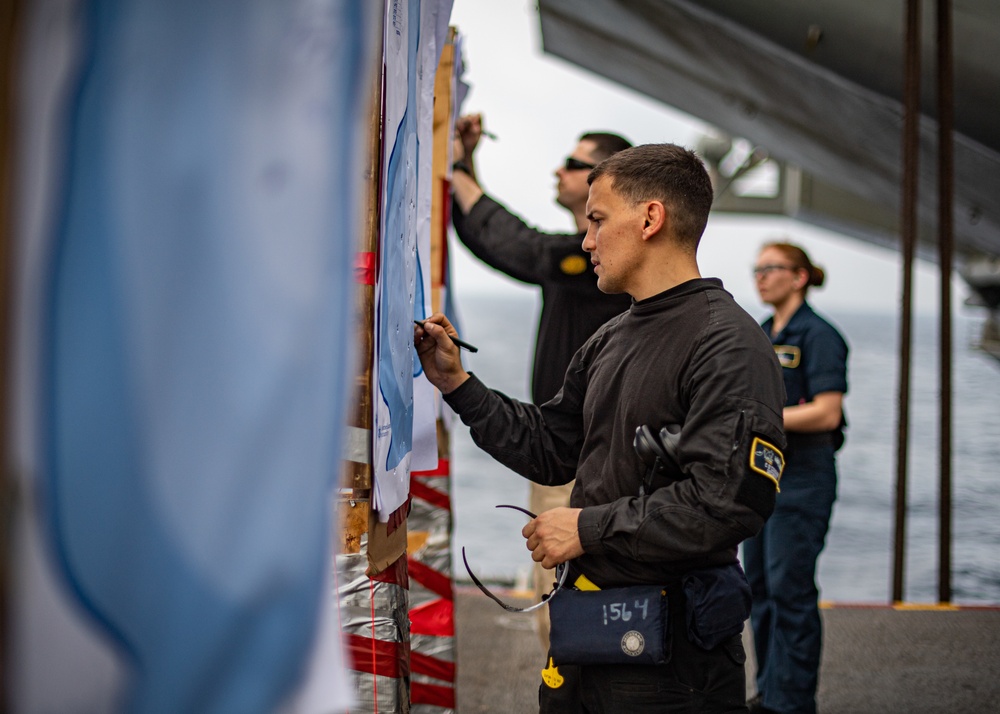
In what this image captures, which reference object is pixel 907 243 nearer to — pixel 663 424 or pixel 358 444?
pixel 663 424

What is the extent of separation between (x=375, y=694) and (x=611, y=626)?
392mm

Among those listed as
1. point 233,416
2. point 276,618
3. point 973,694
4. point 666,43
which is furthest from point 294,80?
point 666,43

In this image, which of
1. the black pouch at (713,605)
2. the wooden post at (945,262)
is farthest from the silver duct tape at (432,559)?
the wooden post at (945,262)

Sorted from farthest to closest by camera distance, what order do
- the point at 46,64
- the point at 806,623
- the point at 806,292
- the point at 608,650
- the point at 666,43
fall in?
the point at 666,43 → the point at 806,292 → the point at 806,623 → the point at 608,650 → the point at 46,64

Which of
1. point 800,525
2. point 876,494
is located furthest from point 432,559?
point 876,494

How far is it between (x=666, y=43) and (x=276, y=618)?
5063mm

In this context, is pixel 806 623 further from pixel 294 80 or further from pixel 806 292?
pixel 294 80

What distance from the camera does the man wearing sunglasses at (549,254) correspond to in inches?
97.6

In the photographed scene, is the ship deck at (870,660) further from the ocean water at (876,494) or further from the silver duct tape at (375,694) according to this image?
the silver duct tape at (375,694)

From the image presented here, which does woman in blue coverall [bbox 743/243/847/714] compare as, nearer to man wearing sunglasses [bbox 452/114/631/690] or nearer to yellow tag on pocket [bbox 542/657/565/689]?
man wearing sunglasses [bbox 452/114/631/690]

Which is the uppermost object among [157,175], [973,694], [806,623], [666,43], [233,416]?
[666,43]

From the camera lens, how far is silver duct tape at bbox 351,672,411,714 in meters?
1.55

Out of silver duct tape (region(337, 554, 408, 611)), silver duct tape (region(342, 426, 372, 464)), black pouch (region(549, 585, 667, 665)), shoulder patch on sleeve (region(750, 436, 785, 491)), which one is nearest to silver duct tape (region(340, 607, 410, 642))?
silver duct tape (region(337, 554, 408, 611))

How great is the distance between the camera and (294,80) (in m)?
0.71
